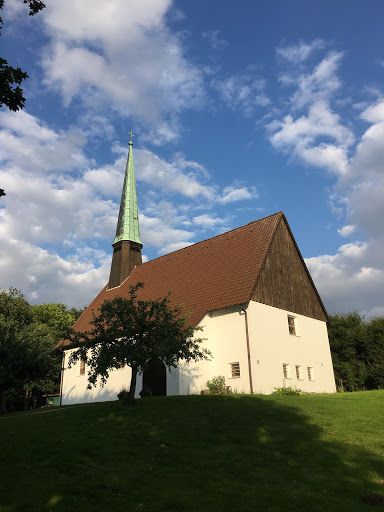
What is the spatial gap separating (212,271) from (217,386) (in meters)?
8.44

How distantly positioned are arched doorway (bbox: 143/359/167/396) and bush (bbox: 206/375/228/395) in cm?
317

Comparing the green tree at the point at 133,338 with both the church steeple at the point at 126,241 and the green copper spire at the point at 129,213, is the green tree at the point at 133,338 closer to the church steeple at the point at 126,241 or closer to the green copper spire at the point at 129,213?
the church steeple at the point at 126,241

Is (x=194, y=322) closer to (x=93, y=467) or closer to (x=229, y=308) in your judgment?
(x=229, y=308)

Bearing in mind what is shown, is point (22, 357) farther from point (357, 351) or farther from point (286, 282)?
point (357, 351)

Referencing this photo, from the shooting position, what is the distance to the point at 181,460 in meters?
11.7

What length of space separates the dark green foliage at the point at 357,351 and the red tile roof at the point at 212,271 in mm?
16425

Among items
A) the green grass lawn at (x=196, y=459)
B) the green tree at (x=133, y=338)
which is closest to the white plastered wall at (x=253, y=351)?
the green grass lawn at (x=196, y=459)

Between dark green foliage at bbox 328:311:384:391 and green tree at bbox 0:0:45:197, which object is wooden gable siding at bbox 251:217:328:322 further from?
green tree at bbox 0:0:45:197

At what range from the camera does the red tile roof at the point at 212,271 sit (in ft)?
87.4

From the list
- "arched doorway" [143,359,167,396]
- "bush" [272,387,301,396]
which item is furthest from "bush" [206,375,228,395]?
"arched doorway" [143,359,167,396]

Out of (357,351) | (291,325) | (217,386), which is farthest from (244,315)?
(357,351)

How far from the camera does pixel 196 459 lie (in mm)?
11758

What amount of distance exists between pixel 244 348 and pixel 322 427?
10.0 meters

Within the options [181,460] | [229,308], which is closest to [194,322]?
[229,308]
